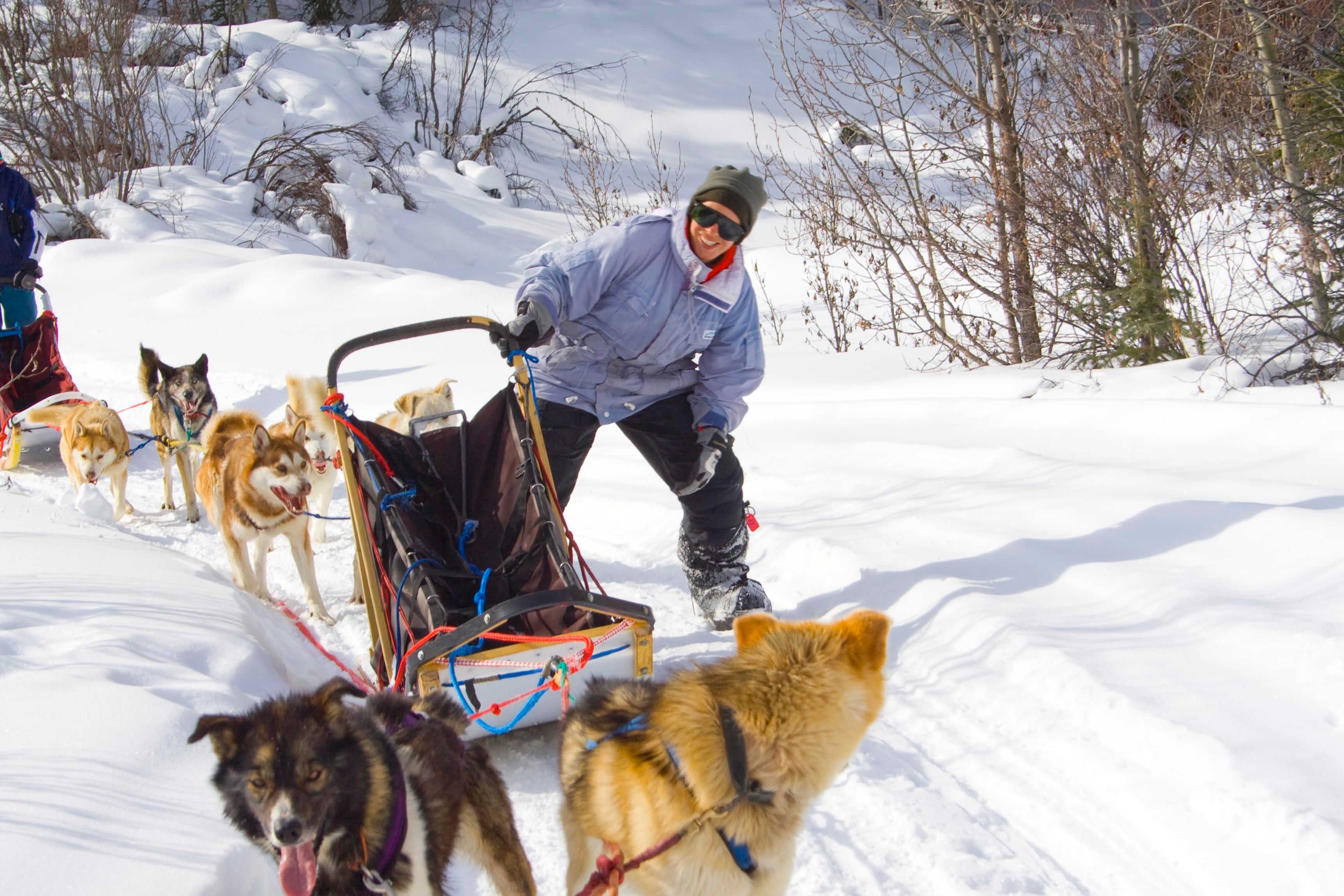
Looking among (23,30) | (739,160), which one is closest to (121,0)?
(23,30)

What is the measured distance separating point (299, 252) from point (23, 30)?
5.06 metres

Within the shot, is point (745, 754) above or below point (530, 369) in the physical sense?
below

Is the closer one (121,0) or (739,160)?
(121,0)

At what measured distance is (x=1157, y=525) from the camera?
3561 mm

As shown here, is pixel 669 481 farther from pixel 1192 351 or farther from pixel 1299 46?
pixel 1299 46

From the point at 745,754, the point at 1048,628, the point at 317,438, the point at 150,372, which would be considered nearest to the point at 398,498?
the point at 745,754

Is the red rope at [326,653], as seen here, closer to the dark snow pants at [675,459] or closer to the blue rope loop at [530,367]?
the dark snow pants at [675,459]

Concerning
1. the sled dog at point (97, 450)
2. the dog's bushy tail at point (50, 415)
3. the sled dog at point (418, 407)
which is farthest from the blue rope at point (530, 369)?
the dog's bushy tail at point (50, 415)

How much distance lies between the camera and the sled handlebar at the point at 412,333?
116 inches

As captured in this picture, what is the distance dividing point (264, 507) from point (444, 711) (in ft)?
7.66

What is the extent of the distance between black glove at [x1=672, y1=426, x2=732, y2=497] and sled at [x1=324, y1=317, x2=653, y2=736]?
57cm

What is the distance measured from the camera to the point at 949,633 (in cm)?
322

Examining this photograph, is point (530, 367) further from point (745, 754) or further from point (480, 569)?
point (745, 754)

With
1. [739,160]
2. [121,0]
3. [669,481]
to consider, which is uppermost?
[121,0]
